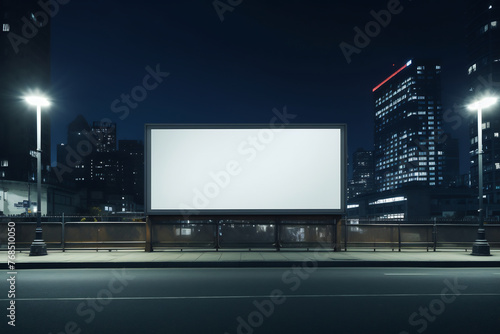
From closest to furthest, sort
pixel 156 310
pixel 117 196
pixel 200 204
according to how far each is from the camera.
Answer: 1. pixel 156 310
2. pixel 200 204
3. pixel 117 196

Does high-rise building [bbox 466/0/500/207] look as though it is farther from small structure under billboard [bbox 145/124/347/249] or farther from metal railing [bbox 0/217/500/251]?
small structure under billboard [bbox 145/124/347/249]

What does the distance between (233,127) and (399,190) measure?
12977cm

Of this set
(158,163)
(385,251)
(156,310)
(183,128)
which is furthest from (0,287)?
(385,251)

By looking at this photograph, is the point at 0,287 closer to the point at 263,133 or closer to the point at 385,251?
the point at 263,133

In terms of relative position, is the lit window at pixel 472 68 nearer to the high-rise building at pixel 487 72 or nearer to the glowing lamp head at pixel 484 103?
the high-rise building at pixel 487 72

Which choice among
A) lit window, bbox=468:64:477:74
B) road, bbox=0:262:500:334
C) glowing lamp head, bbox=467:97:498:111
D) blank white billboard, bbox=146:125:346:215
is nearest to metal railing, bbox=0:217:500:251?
blank white billboard, bbox=146:125:346:215

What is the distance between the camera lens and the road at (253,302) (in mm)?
6148

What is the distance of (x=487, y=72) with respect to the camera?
483 feet

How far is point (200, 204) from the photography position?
16734mm

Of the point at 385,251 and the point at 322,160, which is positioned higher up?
the point at 322,160

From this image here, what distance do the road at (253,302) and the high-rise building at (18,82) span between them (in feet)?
346

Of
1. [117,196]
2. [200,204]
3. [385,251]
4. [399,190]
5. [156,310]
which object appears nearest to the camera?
[156,310]

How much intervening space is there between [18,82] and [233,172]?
12312 cm

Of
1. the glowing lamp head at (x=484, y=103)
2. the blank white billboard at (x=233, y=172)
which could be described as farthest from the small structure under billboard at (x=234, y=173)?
the glowing lamp head at (x=484, y=103)
